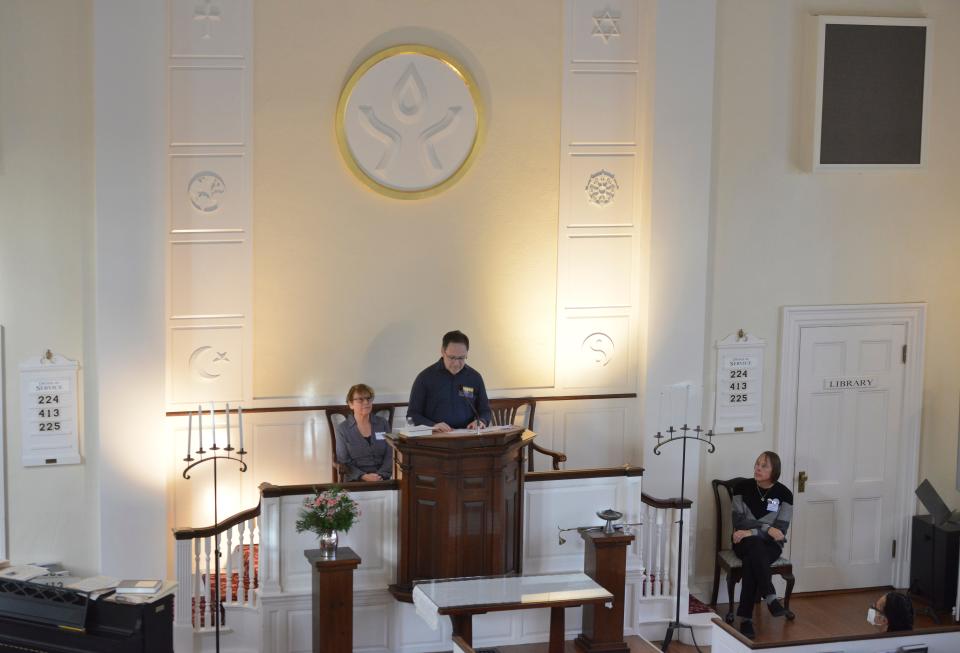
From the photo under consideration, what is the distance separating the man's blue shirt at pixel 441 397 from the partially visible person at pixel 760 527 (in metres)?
2.18

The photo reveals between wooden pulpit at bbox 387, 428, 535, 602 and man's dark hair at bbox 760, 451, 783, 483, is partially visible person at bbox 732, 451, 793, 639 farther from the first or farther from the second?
wooden pulpit at bbox 387, 428, 535, 602

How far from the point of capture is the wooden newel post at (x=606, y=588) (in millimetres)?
7188

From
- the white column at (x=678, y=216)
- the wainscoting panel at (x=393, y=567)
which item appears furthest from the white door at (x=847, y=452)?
the wainscoting panel at (x=393, y=567)

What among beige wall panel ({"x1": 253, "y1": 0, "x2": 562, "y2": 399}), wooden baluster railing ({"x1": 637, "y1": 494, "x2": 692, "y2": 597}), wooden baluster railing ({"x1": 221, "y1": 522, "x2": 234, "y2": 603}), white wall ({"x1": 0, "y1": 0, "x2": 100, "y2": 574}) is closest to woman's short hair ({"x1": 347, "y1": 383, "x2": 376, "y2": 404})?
beige wall panel ({"x1": 253, "y1": 0, "x2": 562, "y2": 399})

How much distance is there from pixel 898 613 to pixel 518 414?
301cm

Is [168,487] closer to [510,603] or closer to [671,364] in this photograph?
[510,603]

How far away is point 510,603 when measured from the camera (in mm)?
6531

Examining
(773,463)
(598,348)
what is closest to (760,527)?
(773,463)

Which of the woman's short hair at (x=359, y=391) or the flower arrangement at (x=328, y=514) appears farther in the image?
the woman's short hair at (x=359, y=391)

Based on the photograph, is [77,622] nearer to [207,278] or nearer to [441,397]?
[441,397]

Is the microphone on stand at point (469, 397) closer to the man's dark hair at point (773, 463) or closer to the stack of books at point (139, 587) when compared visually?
the man's dark hair at point (773, 463)

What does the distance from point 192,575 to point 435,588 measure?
1628 millimetres

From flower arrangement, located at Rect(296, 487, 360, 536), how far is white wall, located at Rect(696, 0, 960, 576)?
3.14 meters

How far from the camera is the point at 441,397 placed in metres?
7.28
